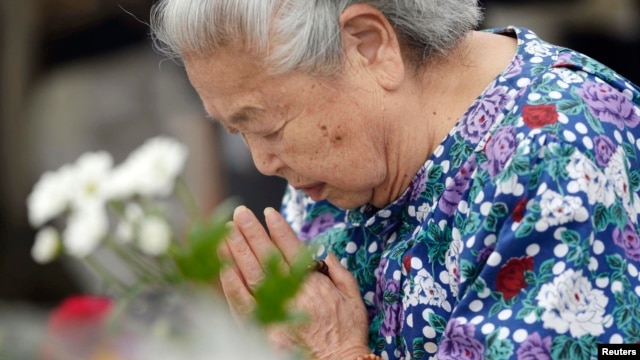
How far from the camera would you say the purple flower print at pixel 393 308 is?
2018 millimetres

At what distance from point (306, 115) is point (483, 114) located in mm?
314

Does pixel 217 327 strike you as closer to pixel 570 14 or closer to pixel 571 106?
pixel 571 106

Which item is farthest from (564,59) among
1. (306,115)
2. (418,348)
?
(418,348)

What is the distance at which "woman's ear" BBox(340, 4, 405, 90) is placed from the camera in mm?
1880

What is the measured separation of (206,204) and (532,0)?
193 centimetres

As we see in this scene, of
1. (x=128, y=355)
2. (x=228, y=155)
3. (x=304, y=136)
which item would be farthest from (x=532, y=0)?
(x=128, y=355)

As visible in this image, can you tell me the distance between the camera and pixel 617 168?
69.4 inches

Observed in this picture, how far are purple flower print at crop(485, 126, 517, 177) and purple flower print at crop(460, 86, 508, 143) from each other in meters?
0.06

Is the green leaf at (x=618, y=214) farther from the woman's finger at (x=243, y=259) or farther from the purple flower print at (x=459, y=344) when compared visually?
the woman's finger at (x=243, y=259)

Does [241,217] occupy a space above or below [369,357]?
above

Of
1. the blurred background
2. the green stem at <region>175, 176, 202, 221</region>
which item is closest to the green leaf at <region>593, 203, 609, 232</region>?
the green stem at <region>175, 176, 202, 221</region>

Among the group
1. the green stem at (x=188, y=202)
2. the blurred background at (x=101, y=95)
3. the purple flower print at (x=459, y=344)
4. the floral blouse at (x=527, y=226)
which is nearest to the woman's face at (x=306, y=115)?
the floral blouse at (x=527, y=226)

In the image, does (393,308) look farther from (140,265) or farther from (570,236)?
(140,265)

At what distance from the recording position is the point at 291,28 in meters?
1.84
